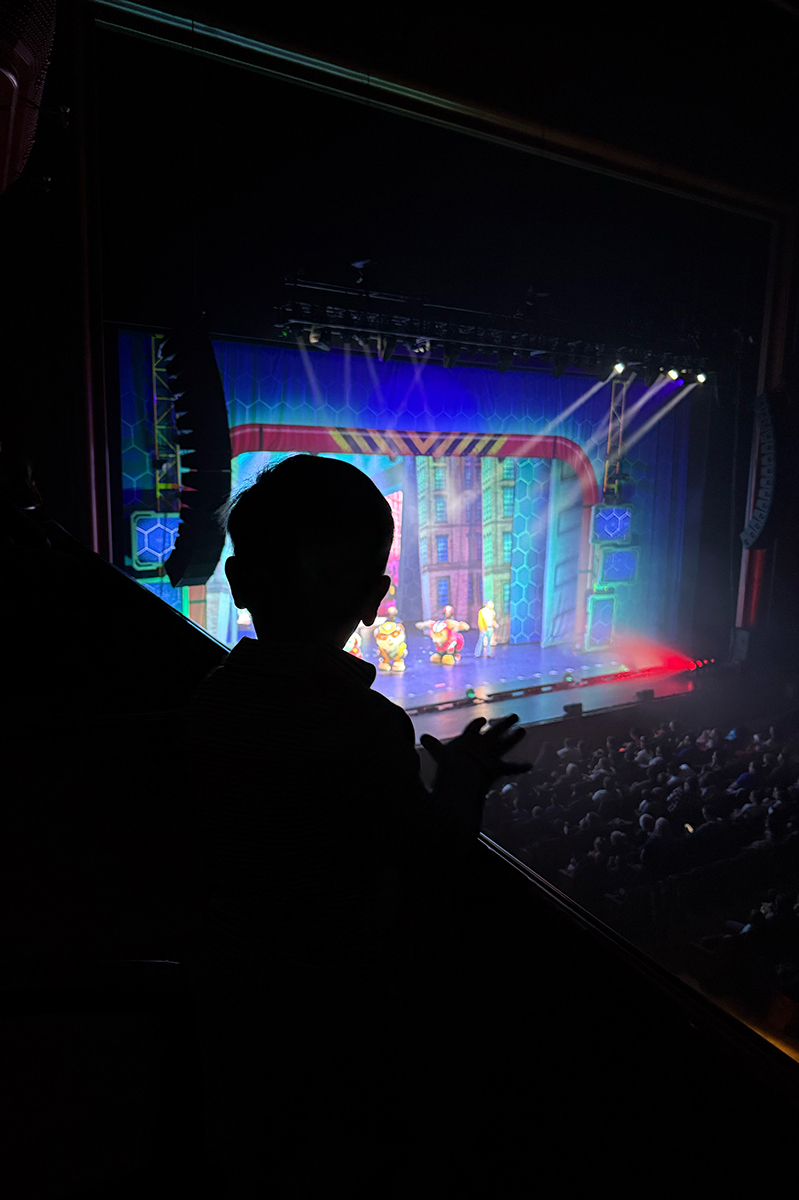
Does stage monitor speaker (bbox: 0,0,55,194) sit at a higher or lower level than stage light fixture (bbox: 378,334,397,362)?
lower

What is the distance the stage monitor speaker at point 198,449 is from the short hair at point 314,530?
117 inches

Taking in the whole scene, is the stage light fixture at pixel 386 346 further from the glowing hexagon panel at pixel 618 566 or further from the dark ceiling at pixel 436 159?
the glowing hexagon panel at pixel 618 566

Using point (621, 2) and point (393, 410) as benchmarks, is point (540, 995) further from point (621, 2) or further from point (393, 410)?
point (393, 410)

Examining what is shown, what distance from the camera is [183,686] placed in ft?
4.00

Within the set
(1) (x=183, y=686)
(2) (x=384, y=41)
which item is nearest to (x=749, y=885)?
(1) (x=183, y=686)

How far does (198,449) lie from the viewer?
3.54 m

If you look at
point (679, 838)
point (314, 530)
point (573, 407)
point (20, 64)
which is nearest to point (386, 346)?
point (573, 407)

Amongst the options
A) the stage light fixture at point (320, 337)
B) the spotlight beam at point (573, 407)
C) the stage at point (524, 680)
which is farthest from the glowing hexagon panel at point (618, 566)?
the stage light fixture at point (320, 337)

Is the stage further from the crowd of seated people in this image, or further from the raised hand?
the raised hand

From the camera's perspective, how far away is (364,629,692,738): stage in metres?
5.90

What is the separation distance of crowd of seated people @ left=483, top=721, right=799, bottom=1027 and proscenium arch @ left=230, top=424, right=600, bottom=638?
2.99 metres

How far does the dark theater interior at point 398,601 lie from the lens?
0.60 metres

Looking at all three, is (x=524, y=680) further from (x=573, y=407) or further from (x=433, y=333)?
(x=433, y=333)

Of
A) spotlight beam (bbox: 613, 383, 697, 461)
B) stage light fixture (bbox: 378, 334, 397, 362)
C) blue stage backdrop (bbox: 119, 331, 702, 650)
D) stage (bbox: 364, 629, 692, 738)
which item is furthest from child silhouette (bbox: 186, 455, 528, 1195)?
spotlight beam (bbox: 613, 383, 697, 461)
